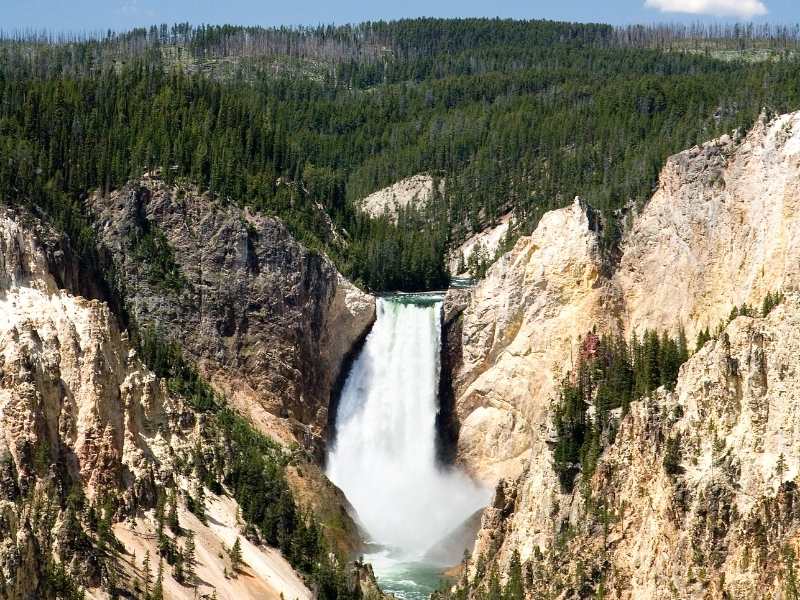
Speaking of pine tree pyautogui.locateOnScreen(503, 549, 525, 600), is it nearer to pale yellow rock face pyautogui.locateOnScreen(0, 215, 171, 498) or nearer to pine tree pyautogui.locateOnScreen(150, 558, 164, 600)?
pine tree pyautogui.locateOnScreen(150, 558, 164, 600)

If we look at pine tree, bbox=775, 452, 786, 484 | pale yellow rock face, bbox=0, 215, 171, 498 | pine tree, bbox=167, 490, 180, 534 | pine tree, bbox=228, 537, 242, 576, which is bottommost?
pine tree, bbox=228, 537, 242, 576

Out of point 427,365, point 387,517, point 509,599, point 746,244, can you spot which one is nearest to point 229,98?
point 427,365

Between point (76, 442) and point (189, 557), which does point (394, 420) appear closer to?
point (189, 557)

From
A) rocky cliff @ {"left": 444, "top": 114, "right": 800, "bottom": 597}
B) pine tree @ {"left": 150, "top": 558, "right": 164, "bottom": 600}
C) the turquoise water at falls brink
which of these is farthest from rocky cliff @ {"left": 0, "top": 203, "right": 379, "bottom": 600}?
rocky cliff @ {"left": 444, "top": 114, "right": 800, "bottom": 597}

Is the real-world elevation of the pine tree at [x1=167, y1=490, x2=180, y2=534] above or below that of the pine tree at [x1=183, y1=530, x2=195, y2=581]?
above

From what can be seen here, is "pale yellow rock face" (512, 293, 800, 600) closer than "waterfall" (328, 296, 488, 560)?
Yes

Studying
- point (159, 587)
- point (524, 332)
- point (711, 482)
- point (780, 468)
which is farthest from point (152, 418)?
point (780, 468)
